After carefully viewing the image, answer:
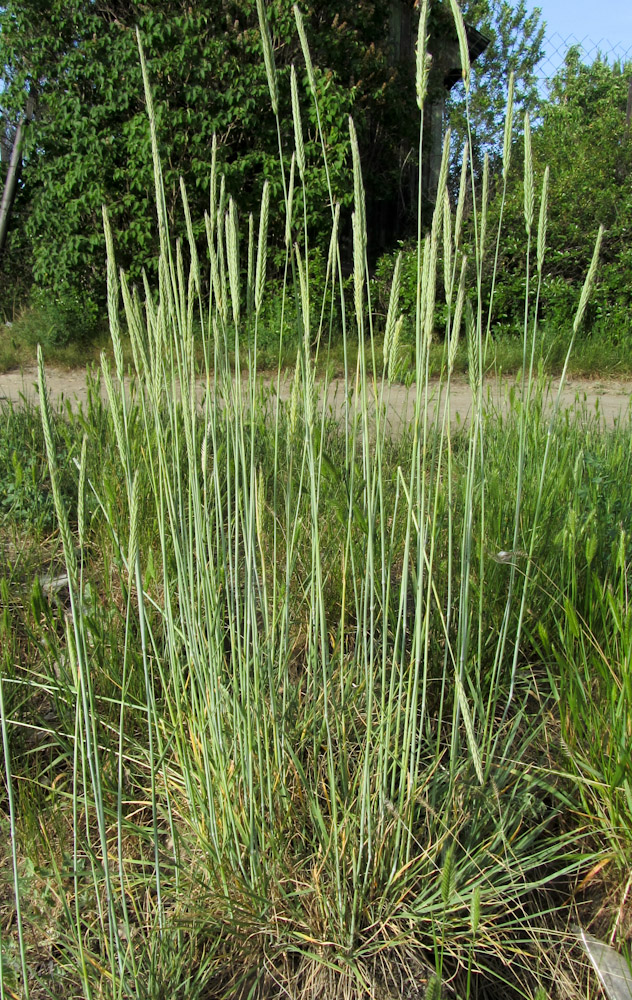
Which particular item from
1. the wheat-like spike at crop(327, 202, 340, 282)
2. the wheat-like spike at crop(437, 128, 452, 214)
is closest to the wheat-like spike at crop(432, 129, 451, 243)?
the wheat-like spike at crop(437, 128, 452, 214)

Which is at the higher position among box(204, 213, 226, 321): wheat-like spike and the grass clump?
box(204, 213, 226, 321): wheat-like spike

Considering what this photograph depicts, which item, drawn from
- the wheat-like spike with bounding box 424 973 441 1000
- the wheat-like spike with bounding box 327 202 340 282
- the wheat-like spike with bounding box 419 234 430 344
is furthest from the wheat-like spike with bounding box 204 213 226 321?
the wheat-like spike with bounding box 424 973 441 1000

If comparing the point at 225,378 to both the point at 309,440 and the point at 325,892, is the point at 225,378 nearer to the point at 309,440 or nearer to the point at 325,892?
the point at 309,440

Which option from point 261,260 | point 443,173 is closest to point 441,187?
point 443,173

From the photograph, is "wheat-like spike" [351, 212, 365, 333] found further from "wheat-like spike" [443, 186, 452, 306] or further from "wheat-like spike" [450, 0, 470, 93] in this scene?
"wheat-like spike" [450, 0, 470, 93]

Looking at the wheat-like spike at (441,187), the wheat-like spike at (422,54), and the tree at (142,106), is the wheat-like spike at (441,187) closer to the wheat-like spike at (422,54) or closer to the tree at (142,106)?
the wheat-like spike at (422,54)

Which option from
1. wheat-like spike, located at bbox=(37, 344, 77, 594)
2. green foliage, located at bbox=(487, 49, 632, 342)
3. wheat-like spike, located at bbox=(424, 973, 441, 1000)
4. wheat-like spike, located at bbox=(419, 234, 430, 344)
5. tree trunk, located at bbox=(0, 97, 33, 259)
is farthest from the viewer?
tree trunk, located at bbox=(0, 97, 33, 259)

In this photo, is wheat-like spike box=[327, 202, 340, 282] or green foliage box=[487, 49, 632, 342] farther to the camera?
green foliage box=[487, 49, 632, 342]

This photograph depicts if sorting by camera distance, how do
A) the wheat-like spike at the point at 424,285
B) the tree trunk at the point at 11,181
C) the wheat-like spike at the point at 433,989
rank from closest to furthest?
the wheat-like spike at the point at 433,989 → the wheat-like spike at the point at 424,285 → the tree trunk at the point at 11,181

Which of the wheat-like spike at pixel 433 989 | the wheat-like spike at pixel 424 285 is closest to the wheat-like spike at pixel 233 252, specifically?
the wheat-like spike at pixel 424 285

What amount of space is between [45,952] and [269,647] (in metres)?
0.61

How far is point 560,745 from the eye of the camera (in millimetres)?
1395

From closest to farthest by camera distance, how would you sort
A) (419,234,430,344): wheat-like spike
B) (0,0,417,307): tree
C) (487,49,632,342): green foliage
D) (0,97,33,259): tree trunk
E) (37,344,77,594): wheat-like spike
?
(37,344,77,594): wheat-like spike → (419,234,430,344): wheat-like spike → (487,49,632,342): green foliage → (0,0,417,307): tree → (0,97,33,259): tree trunk

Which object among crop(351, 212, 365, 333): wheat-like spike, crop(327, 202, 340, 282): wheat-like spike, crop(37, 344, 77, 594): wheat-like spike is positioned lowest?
crop(37, 344, 77, 594): wheat-like spike
